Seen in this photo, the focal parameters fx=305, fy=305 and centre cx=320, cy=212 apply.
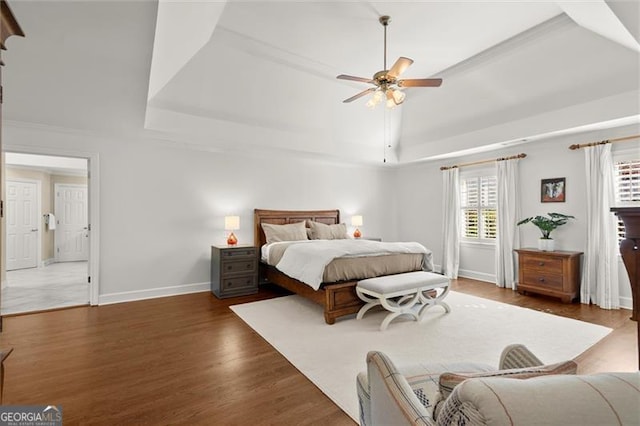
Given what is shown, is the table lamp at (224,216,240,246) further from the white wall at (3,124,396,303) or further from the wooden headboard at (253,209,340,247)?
the wooden headboard at (253,209,340,247)

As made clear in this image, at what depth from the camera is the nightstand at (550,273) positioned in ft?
14.8

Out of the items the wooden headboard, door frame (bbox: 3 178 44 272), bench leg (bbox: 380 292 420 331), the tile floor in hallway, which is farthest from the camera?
door frame (bbox: 3 178 44 272)

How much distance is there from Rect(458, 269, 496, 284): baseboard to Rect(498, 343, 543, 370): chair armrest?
5.11m

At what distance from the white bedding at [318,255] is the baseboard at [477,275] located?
2047 mm

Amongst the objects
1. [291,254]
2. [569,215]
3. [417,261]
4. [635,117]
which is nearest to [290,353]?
[291,254]

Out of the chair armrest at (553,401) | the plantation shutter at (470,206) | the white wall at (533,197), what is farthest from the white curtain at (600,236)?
the chair armrest at (553,401)

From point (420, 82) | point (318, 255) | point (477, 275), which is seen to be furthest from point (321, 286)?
point (477, 275)

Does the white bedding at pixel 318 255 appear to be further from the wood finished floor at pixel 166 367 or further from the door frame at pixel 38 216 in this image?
the door frame at pixel 38 216

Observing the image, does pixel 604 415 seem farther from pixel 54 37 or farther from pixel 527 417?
pixel 54 37

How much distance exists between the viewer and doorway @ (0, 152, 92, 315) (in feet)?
16.2

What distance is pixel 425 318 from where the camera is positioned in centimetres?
384

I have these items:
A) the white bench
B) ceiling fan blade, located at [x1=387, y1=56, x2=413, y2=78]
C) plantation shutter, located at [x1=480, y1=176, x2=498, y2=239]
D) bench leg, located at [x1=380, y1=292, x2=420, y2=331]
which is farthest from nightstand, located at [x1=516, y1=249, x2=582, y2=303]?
ceiling fan blade, located at [x1=387, y1=56, x2=413, y2=78]

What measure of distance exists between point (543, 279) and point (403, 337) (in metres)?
2.99

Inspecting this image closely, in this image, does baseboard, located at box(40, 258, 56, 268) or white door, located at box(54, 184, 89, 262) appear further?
white door, located at box(54, 184, 89, 262)
